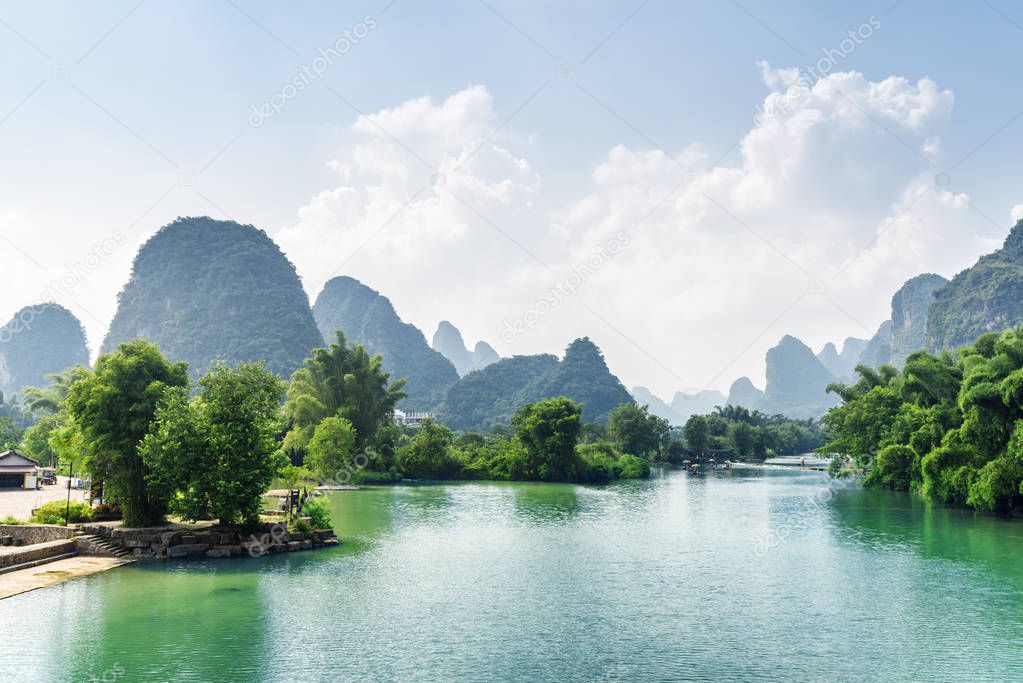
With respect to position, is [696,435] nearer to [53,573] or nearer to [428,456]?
[428,456]

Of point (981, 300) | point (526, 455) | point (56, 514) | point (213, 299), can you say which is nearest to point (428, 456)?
point (526, 455)

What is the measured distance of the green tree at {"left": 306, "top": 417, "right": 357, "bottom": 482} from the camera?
178 feet

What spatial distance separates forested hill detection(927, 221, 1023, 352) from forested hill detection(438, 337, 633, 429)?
74523mm

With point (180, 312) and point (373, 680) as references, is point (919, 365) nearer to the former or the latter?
point (373, 680)

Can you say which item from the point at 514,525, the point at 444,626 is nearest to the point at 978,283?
the point at 514,525

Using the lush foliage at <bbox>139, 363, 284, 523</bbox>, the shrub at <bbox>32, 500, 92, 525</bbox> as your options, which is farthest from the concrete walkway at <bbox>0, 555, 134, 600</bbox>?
the shrub at <bbox>32, 500, 92, 525</bbox>

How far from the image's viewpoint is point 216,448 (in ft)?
84.2

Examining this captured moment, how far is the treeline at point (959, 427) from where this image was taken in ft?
115

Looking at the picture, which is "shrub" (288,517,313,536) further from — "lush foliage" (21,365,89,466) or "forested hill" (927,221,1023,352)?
"forested hill" (927,221,1023,352)

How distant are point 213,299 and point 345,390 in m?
106

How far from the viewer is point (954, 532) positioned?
3278 cm

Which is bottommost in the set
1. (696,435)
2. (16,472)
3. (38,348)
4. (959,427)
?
(16,472)

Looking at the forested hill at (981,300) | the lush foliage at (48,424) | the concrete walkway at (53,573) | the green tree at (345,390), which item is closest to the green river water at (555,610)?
the concrete walkway at (53,573)

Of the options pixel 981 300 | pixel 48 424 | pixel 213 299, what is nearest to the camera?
pixel 48 424
